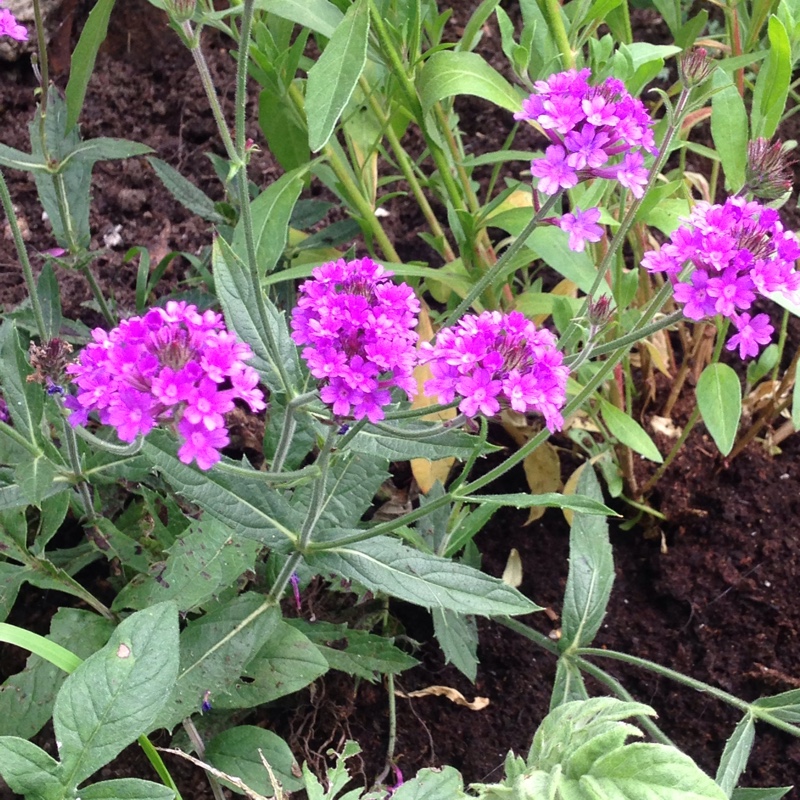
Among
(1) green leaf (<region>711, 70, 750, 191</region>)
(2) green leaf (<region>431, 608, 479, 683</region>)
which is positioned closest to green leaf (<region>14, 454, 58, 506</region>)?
(2) green leaf (<region>431, 608, 479, 683</region>)

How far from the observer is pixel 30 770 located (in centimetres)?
107

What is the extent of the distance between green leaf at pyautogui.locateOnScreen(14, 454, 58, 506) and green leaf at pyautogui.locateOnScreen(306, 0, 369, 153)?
70 centimetres

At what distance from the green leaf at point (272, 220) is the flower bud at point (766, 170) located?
0.80m

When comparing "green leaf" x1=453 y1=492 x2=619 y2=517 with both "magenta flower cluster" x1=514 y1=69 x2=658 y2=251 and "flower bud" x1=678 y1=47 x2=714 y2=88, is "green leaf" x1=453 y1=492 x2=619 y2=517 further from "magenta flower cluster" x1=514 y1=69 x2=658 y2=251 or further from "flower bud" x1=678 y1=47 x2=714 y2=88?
"flower bud" x1=678 y1=47 x2=714 y2=88

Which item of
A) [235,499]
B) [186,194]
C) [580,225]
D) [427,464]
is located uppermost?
[580,225]

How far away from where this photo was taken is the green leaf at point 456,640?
165 cm

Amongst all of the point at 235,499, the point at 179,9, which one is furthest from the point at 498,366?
the point at 179,9

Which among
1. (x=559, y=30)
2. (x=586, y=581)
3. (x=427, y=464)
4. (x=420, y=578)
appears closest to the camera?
(x=420, y=578)

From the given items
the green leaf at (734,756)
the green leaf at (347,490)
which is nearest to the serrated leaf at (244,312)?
the green leaf at (347,490)

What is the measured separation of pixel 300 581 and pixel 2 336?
737mm

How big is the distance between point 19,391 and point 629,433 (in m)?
1.22

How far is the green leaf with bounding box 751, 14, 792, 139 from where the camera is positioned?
1334 mm

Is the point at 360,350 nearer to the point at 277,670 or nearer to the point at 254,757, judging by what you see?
the point at 277,670

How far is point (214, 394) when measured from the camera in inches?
40.0
